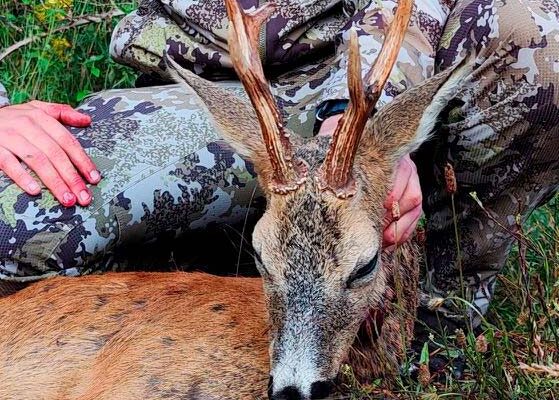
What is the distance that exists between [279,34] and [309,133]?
1.74 ft

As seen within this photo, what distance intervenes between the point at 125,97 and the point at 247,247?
99 cm

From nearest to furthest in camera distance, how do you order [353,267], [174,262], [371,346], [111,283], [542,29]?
[353,267] → [371,346] → [111,283] → [542,29] → [174,262]

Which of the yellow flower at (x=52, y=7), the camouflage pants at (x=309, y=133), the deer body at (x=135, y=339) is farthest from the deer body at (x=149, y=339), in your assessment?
the yellow flower at (x=52, y=7)

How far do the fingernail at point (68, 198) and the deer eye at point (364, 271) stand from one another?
5.34 feet

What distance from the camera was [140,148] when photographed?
5.55 metres

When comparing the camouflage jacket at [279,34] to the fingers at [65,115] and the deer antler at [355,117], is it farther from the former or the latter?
the deer antler at [355,117]

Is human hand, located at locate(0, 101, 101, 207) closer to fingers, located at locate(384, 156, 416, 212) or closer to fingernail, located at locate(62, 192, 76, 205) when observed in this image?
fingernail, located at locate(62, 192, 76, 205)

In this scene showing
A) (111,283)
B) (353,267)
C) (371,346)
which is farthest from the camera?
(111,283)

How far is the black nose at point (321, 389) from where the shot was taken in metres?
3.87

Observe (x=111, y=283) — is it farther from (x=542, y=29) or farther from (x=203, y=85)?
(x=542, y=29)

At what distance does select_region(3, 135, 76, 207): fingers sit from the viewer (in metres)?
5.23

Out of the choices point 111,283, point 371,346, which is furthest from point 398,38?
point 111,283

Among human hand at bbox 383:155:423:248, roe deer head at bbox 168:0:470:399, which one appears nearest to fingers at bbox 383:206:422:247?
human hand at bbox 383:155:423:248

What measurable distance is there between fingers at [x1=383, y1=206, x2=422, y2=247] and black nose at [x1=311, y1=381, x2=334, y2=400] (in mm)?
769
